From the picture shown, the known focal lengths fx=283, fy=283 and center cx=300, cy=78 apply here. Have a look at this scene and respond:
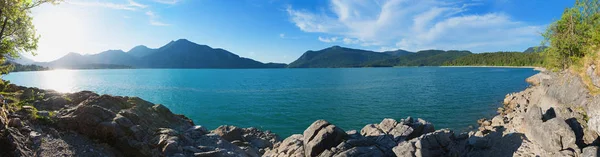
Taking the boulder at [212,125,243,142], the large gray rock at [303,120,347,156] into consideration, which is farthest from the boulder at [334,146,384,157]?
the boulder at [212,125,243,142]

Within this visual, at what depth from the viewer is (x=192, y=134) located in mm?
25344

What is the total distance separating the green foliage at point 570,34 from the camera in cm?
3209

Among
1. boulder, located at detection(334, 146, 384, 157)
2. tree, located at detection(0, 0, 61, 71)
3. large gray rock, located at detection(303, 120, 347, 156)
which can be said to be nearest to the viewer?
tree, located at detection(0, 0, 61, 71)

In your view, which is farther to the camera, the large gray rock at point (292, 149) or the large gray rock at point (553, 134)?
the large gray rock at point (292, 149)

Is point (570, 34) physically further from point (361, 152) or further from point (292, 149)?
point (292, 149)

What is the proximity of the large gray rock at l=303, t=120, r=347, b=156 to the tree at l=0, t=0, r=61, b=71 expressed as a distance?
66.7ft

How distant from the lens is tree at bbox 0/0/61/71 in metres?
13.9

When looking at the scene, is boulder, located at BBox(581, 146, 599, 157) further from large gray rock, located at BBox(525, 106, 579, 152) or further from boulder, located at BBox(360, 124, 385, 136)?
boulder, located at BBox(360, 124, 385, 136)

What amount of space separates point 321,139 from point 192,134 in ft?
38.0

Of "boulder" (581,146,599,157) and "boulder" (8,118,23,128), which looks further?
Answer: "boulder" (581,146,599,157)

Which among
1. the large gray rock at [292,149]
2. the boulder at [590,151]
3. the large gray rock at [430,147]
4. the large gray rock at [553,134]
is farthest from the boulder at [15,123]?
the large gray rock at [553,134]

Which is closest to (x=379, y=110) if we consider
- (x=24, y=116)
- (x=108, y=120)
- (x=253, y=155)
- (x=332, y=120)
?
(x=332, y=120)

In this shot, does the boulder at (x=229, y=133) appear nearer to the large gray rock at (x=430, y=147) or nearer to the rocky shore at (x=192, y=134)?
the rocky shore at (x=192, y=134)

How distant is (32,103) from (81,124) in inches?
212
